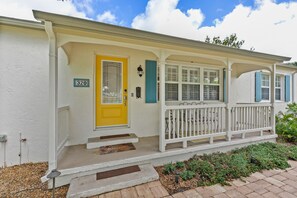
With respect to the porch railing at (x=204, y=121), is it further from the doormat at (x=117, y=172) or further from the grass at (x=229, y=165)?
the doormat at (x=117, y=172)

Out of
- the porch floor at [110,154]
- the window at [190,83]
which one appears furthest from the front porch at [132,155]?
the window at [190,83]

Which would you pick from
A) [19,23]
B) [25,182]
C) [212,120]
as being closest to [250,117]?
[212,120]

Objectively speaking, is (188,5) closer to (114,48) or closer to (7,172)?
(114,48)

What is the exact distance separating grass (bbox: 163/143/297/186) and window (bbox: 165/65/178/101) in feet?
6.36

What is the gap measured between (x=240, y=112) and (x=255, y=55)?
158cm

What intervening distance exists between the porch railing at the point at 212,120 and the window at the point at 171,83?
2.28 feet

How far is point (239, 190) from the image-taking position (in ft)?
7.31

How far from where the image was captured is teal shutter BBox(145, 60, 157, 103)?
161 inches

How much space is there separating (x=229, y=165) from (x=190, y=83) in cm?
266

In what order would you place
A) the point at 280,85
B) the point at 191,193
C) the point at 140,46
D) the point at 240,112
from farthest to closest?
the point at 280,85, the point at 240,112, the point at 140,46, the point at 191,193

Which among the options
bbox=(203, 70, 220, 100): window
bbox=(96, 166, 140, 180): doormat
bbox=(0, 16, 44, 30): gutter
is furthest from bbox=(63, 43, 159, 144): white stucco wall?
bbox=(203, 70, 220, 100): window

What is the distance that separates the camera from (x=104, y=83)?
3746mm

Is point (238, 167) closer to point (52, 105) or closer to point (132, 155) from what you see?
point (132, 155)

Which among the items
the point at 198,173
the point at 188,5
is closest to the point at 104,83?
the point at 198,173
